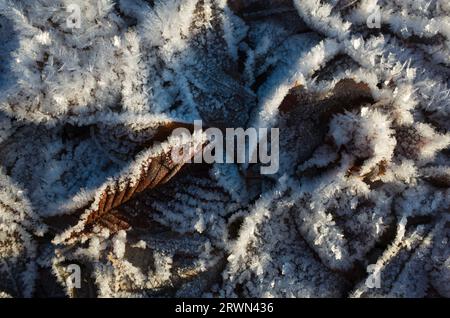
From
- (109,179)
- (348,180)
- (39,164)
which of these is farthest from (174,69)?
(348,180)

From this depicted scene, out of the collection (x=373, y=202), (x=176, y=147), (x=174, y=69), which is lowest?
(x=373, y=202)

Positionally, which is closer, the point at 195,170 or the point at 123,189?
the point at 123,189

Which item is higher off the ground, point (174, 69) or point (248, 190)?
point (174, 69)

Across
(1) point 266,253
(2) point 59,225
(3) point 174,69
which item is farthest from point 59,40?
(1) point 266,253

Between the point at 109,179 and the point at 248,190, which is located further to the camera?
the point at 248,190
